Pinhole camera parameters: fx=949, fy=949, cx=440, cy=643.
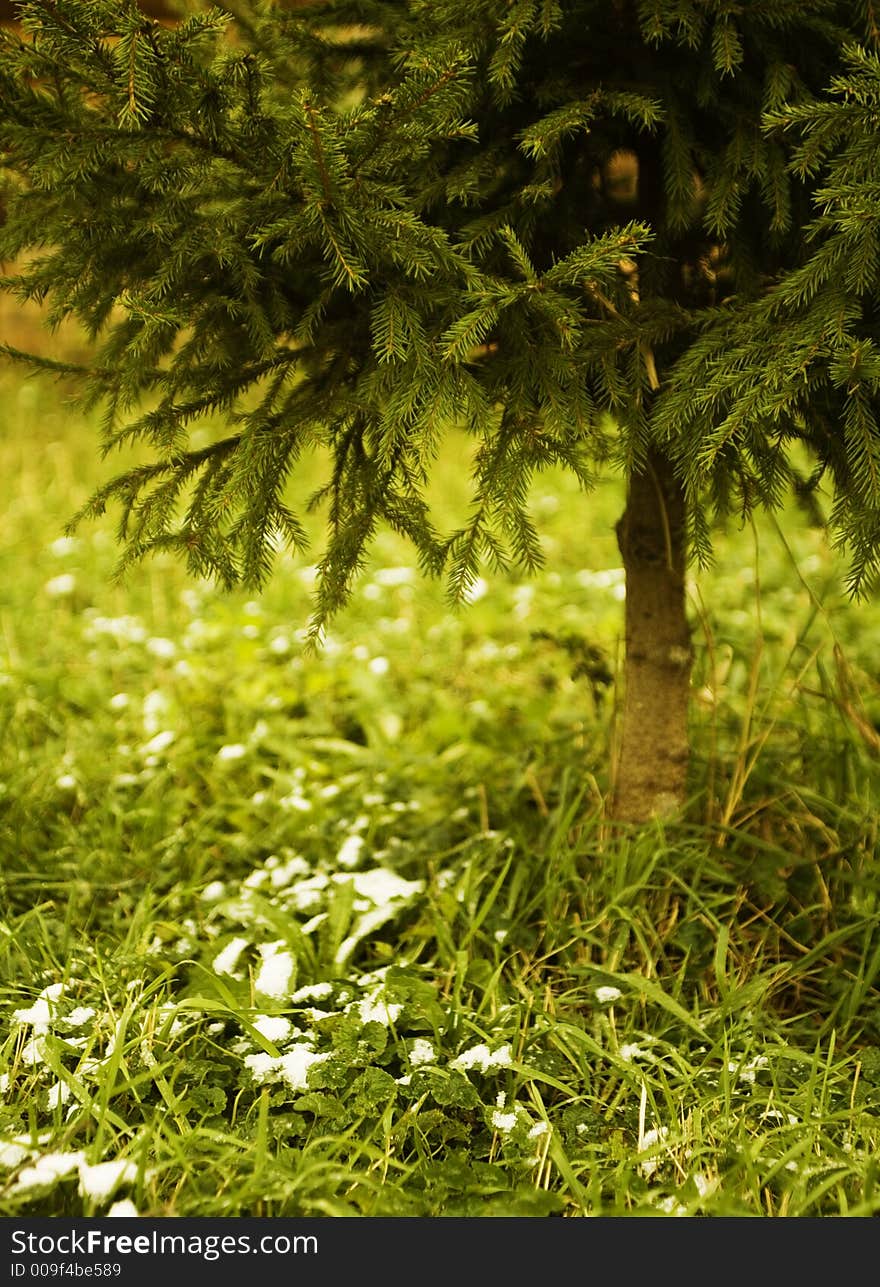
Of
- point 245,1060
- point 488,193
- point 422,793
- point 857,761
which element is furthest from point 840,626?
point 245,1060

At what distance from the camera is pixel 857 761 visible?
2.62 m

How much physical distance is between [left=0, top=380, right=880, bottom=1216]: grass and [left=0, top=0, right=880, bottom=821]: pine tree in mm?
628

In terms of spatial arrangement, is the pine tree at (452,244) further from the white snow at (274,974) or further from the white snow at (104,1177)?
the white snow at (104,1177)

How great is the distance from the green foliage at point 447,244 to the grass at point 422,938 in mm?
622

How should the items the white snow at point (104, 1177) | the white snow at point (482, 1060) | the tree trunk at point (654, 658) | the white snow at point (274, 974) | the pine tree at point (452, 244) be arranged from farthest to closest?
the tree trunk at point (654, 658)
the white snow at point (274, 974)
the white snow at point (482, 1060)
the pine tree at point (452, 244)
the white snow at point (104, 1177)

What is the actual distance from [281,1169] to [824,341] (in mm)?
1677

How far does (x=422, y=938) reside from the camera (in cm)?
231

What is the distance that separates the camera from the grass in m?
1.66

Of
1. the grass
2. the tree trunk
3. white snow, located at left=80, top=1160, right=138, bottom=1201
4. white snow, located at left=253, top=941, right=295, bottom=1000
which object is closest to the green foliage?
the tree trunk

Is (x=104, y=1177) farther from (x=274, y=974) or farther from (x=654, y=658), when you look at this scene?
(x=654, y=658)

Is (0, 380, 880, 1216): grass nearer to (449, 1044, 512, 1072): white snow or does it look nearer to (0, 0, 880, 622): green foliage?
(449, 1044, 512, 1072): white snow

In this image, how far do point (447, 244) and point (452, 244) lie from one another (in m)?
0.24

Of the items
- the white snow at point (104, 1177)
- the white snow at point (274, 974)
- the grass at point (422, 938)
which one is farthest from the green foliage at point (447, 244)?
the white snow at point (104, 1177)

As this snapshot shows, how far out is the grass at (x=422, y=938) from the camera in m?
1.66
